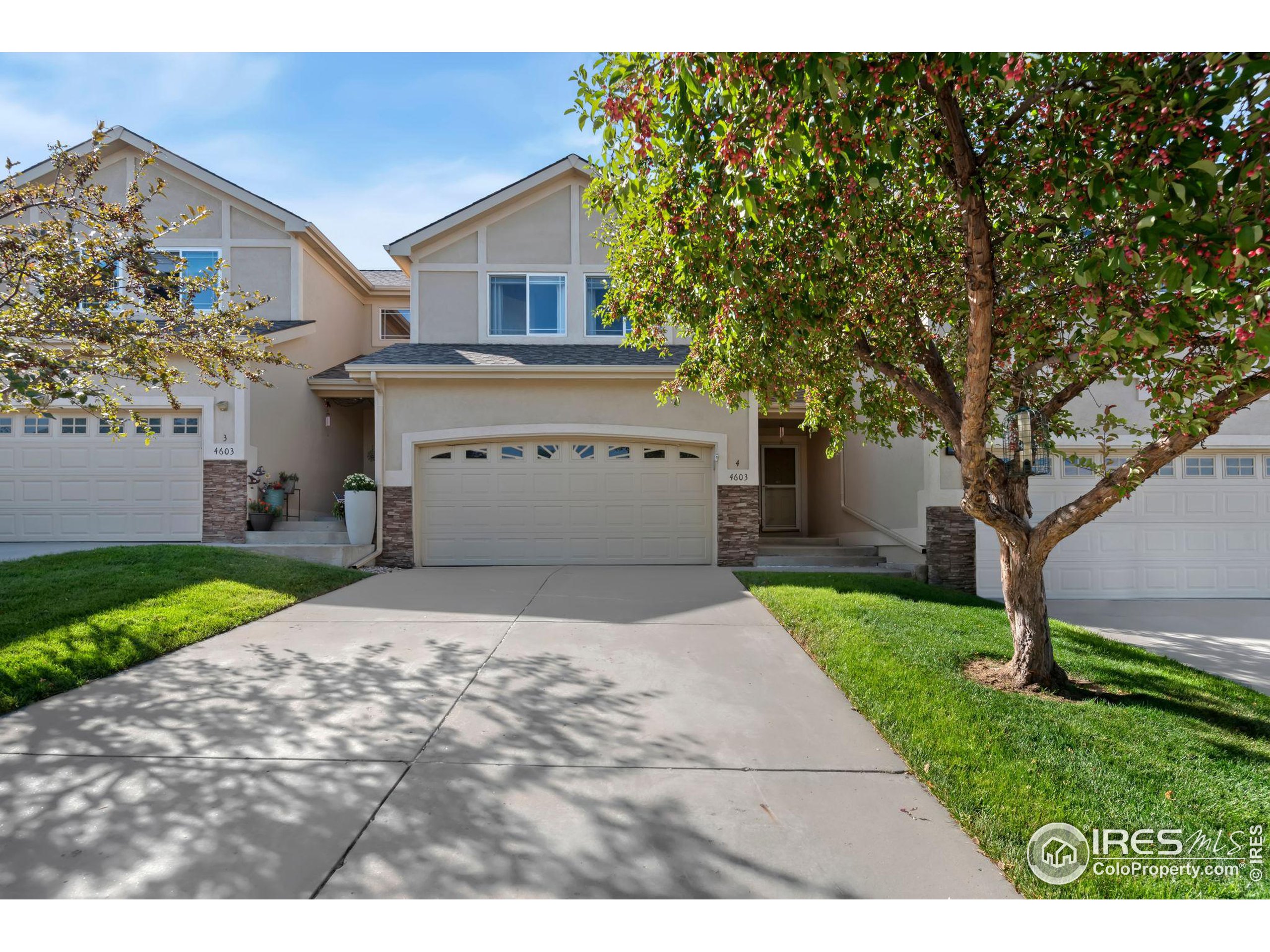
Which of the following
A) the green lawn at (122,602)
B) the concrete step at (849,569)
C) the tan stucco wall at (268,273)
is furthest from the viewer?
the tan stucco wall at (268,273)

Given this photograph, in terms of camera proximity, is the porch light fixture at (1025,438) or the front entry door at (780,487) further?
the front entry door at (780,487)

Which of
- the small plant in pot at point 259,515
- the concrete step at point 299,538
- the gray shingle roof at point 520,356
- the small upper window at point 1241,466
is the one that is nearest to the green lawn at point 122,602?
the concrete step at point 299,538

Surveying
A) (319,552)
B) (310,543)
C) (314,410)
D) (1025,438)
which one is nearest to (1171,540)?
(1025,438)

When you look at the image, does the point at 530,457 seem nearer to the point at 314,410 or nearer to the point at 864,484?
the point at 314,410

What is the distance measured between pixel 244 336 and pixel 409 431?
3.88 m

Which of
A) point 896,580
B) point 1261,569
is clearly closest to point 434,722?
point 896,580

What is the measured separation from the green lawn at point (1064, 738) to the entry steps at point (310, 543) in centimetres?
754

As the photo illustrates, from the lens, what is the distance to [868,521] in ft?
40.4

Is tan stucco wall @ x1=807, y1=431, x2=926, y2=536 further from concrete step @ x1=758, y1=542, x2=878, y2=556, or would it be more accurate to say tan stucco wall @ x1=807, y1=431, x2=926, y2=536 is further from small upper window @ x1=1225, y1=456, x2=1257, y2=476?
small upper window @ x1=1225, y1=456, x2=1257, y2=476

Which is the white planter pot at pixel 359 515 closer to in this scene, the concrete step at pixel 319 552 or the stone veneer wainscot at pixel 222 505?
the concrete step at pixel 319 552

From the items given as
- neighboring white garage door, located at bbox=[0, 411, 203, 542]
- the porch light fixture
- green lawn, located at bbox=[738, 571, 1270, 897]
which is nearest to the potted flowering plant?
neighboring white garage door, located at bbox=[0, 411, 203, 542]

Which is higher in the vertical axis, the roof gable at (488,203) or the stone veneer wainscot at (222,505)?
the roof gable at (488,203)

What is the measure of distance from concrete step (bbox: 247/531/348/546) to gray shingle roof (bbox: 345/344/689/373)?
9.88 ft

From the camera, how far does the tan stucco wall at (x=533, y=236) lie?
12.9m
